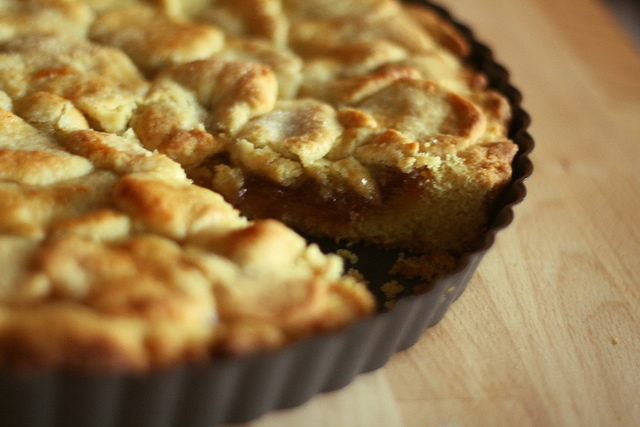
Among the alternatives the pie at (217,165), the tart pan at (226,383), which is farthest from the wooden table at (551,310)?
the pie at (217,165)

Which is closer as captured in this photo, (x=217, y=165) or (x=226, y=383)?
(x=226, y=383)

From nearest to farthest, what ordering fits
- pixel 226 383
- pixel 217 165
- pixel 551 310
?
pixel 226 383 → pixel 551 310 → pixel 217 165

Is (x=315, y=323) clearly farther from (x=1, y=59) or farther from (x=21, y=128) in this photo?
(x=1, y=59)

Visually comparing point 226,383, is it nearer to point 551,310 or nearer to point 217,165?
point 217,165

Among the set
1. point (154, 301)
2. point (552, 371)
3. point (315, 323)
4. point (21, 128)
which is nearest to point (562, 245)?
point (552, 371)

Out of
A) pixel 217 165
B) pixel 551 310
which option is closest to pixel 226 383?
pixel 217 165
